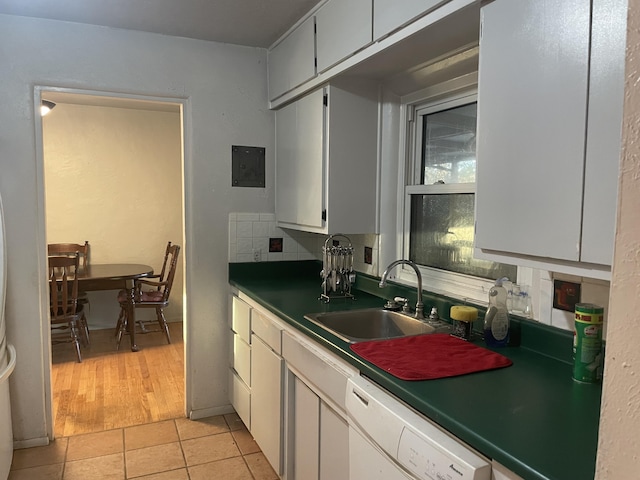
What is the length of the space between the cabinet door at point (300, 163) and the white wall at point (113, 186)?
2.61 m

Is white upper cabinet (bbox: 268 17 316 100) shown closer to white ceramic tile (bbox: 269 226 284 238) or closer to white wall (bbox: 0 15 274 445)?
white wall (bbox: 0 15 274 445)

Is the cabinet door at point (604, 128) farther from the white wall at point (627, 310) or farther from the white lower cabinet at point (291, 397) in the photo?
the white lower cabinet at point (291, 397)

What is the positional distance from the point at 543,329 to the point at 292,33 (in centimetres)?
198

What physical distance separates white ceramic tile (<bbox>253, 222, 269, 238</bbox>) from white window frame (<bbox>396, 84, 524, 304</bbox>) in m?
0.97

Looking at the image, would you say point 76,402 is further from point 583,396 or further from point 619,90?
point 619,90

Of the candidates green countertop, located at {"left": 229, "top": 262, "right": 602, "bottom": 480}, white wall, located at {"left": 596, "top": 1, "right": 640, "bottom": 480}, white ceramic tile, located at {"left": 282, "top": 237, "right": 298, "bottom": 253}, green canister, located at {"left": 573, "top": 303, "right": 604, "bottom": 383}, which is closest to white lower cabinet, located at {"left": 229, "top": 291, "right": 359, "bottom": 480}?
green countertop, located at {"left": 229, "top": 262, "right": 602, "bottom": 480}

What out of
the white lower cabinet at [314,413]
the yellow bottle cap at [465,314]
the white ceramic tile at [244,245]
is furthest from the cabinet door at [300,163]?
the yellow bottle cap at [465,314]

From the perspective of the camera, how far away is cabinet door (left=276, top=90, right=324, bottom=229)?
8.20ft

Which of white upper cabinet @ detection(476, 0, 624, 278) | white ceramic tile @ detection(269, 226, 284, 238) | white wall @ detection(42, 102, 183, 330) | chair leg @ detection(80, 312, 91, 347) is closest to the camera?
white upper cabinet @ detection(476, 0, 624, 278)

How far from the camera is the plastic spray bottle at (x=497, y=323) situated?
5.47 feet

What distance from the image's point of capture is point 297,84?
2.63 m

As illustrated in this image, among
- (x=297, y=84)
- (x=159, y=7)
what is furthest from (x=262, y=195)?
(x=159, y=7)

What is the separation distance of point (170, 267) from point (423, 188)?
312 cm

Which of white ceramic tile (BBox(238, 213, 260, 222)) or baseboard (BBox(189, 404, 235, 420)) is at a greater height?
white ceramic tile (BBox(238, 213, 260, 222))
